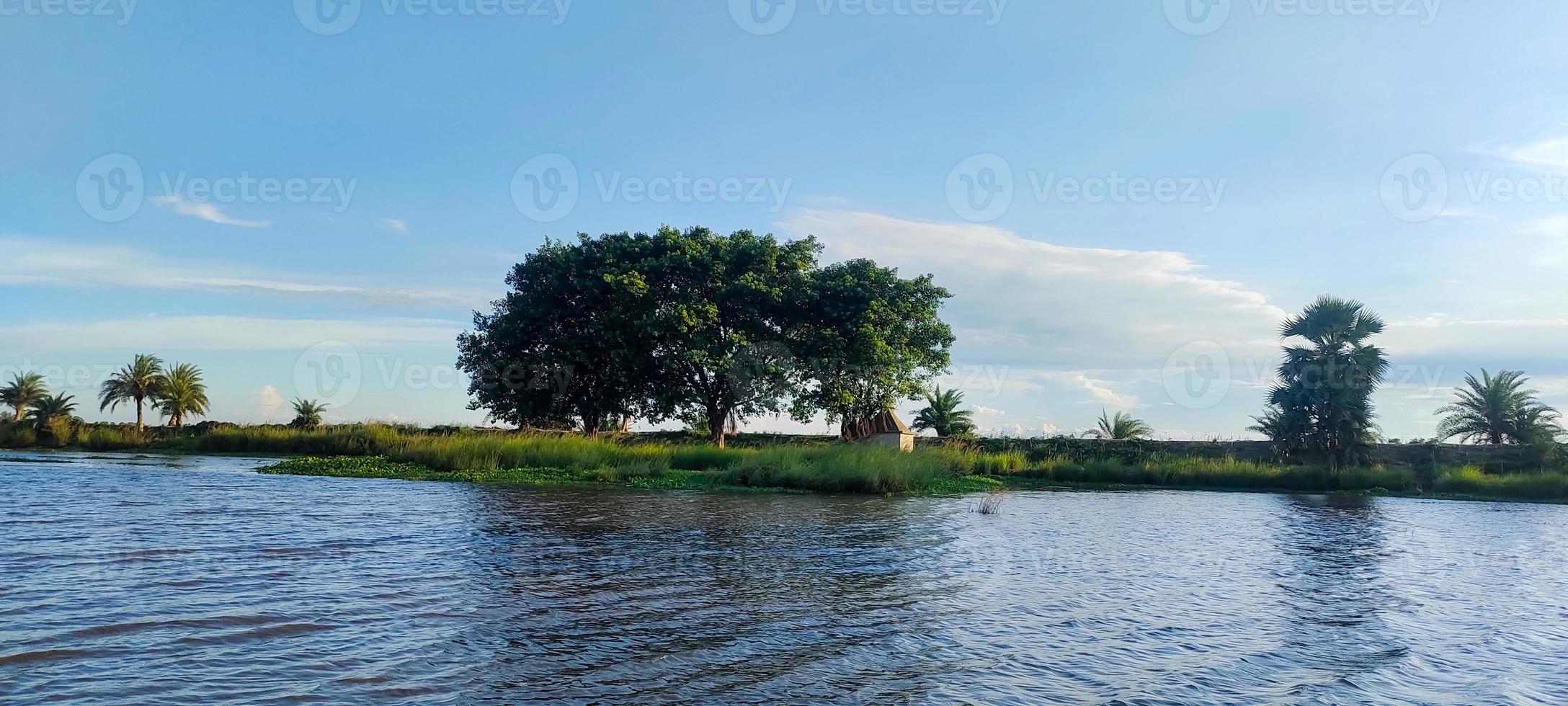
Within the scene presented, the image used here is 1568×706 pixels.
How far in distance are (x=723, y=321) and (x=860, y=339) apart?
5.19m

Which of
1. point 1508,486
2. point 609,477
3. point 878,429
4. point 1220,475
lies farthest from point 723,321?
point 1508,486

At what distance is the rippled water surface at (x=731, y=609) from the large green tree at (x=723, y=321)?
17.9 meters

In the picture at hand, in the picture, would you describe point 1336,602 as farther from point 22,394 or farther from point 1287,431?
point 22,394

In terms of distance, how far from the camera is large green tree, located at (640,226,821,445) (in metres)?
33.0

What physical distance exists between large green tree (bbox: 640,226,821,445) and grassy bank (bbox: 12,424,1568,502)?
314 cm

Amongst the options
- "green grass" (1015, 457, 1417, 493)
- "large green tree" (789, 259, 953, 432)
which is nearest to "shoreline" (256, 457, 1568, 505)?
"green grass" (1015, 457, 1417, 493)

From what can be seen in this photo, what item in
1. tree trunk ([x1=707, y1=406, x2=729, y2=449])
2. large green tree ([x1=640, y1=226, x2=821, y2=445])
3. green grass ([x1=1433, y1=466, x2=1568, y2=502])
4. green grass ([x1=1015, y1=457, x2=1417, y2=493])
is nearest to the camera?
green grass ([x1=1433, y1=466, x2=1568, y2=502])

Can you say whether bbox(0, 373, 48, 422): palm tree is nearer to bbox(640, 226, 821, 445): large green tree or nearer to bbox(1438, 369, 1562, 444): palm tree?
bbox(640, 226, 821, 445): large green tree

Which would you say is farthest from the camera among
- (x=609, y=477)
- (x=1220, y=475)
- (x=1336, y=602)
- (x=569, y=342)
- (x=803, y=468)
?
(x=569, y=342)

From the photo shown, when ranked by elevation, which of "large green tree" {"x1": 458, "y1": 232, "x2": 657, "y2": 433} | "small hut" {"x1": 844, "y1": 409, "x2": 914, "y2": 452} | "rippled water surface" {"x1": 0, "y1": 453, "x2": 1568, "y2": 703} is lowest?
"rippled water surface" {"x1": 0, "y1": 453, "x2": 1568, "y2": 703}

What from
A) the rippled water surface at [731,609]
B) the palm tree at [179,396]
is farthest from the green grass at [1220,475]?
the palm tree at [179,396]

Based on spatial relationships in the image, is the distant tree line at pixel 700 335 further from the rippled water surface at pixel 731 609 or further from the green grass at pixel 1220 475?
the rippled water surface at pixel 731 609

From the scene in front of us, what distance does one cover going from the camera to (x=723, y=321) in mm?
34531

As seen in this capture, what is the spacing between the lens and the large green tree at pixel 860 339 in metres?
33.9
